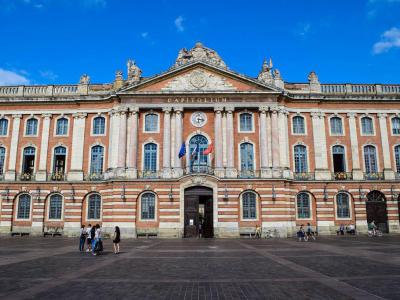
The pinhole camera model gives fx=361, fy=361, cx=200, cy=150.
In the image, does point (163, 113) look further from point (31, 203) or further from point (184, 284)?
point (184, 284)

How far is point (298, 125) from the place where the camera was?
3978 cm

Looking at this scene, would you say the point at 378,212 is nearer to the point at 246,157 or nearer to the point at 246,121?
the point at 246,157

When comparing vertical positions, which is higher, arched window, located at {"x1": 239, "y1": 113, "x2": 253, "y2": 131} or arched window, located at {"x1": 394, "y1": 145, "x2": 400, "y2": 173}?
arched window, located at {"x1": 239, "y1": 113, "x2": 253, "y2": 131}

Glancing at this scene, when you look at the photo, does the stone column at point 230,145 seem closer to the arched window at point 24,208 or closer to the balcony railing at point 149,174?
the balcony railing at point 149,174

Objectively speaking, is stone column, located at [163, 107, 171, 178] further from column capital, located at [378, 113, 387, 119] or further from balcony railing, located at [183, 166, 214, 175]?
column capital, located at [378, 113, 387, 119]

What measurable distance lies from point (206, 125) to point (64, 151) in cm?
1592

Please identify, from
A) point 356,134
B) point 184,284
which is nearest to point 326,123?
point 356,134

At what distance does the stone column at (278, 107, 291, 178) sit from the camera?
3738 centimetres

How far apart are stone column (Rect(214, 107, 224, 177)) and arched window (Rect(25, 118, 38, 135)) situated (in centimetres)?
2031

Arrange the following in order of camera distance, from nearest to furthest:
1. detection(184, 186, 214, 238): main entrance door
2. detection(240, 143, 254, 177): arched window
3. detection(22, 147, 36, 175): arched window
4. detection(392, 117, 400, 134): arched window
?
detection(184, 186, 214, 238): main entrance door → detection(240, 143, 254, 177): arched window → detection(22, 147, 36, 175): arched window → detection(392, 117, 400, 134): arched window

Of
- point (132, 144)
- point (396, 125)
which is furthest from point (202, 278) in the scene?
point (396, 125)

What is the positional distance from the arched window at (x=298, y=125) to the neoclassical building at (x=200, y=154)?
154mm

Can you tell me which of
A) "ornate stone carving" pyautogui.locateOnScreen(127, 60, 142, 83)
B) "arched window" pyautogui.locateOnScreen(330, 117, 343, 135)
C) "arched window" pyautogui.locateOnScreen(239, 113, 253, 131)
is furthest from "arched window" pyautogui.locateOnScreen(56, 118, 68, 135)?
"arched window" pyautogui.locateOnScreen(330, 117, 343, 135)

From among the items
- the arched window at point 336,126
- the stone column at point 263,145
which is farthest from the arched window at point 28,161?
the arched window at point 336,126
